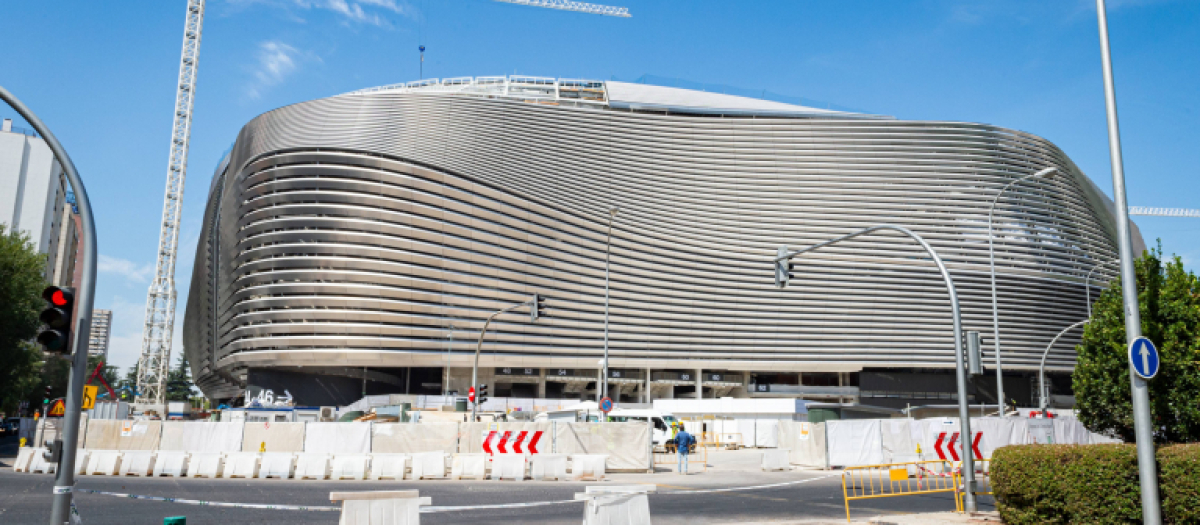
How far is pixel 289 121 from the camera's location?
235 ft

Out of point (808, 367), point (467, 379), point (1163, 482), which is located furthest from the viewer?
point (808, 367)

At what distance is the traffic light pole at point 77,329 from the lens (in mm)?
9656

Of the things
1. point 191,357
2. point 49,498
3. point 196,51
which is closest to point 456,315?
point 49,498

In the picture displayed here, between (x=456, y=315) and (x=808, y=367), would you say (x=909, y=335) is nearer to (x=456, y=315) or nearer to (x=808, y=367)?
(x=808, y=367)

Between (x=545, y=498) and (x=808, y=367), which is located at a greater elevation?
(x=808, y=367)

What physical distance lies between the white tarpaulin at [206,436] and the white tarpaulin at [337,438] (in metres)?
2.27

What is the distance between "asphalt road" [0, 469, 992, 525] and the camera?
45.5 feet

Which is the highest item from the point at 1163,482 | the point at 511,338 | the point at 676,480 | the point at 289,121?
the point at 289,121

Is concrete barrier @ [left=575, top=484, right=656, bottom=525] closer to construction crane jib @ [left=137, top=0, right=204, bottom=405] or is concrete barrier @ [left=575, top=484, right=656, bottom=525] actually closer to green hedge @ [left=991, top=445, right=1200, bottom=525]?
green hedge @ [left=991, top=445, right=1200, bottom=525]

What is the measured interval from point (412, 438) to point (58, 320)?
1679cm

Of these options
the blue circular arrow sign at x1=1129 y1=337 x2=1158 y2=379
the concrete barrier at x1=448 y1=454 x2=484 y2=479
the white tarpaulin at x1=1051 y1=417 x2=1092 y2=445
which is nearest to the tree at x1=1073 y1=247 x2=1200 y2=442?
the blue circular arrow sign at x1=1129 y1=337 x2=1158 y2=379

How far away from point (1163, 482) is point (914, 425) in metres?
17.7

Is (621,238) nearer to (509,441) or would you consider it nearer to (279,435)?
(509,441)

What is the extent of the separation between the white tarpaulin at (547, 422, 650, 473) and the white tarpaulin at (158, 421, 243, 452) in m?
Answer: 10.2
